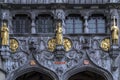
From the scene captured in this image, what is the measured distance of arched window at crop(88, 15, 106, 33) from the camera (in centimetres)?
3097

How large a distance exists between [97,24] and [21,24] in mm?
4958

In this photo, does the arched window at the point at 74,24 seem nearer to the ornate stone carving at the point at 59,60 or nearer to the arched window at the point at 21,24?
the ornate stone carving at the point at 59,60

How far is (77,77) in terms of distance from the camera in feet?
108

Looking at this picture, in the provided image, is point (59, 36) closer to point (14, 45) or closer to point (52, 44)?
point (52, 44)

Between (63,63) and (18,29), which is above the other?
(18,29)

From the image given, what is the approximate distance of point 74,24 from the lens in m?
31.1

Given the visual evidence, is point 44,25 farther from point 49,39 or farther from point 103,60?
point 103,60

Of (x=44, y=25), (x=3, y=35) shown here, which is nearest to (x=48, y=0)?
(x=44, y=25)

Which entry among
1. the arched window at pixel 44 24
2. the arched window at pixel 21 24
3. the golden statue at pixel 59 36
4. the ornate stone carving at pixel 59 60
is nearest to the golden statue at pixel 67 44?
the ornate stone carving at pixel 59 60

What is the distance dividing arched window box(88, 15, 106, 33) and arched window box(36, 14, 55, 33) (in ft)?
8.11

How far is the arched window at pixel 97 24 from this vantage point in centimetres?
Answer: 3097

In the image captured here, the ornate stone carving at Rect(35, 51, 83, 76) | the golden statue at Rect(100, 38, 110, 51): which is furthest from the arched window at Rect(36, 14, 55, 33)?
the golden statue at Rect(100, 38, 110, 51)

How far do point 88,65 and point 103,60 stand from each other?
99cm

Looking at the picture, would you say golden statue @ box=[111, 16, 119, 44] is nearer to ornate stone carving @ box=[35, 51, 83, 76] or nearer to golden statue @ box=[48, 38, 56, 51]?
ornate stone carving @ box=[35, 51, 83, 76]
